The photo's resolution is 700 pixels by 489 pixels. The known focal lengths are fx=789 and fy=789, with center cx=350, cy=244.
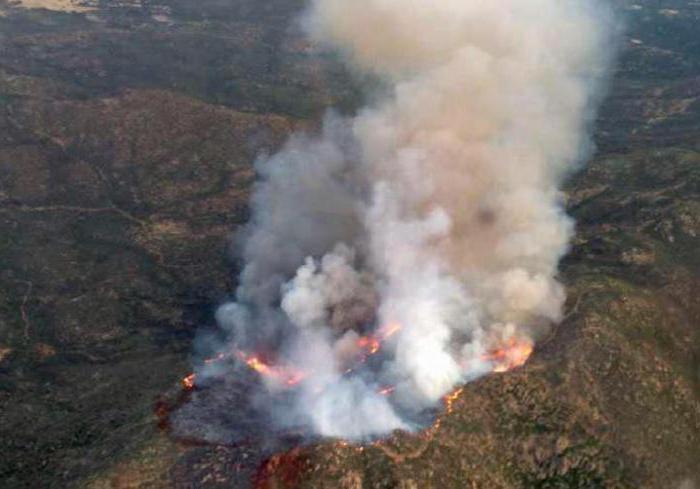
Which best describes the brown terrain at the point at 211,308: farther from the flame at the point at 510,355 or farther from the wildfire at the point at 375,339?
the wildfire at the point at 375,339

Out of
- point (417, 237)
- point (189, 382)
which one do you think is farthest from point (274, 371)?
point (417, 237)

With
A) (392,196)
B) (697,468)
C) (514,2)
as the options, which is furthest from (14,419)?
(514,2)

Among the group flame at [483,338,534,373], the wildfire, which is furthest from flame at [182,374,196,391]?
flame at [483,338,534,373]

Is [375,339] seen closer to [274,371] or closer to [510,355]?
[274,371]

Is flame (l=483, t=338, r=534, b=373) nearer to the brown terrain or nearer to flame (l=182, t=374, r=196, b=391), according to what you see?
the brown terrain

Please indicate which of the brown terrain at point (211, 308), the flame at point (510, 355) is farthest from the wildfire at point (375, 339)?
the brown terrain at point (211, 308)

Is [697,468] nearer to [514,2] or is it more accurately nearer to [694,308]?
[694,308]
